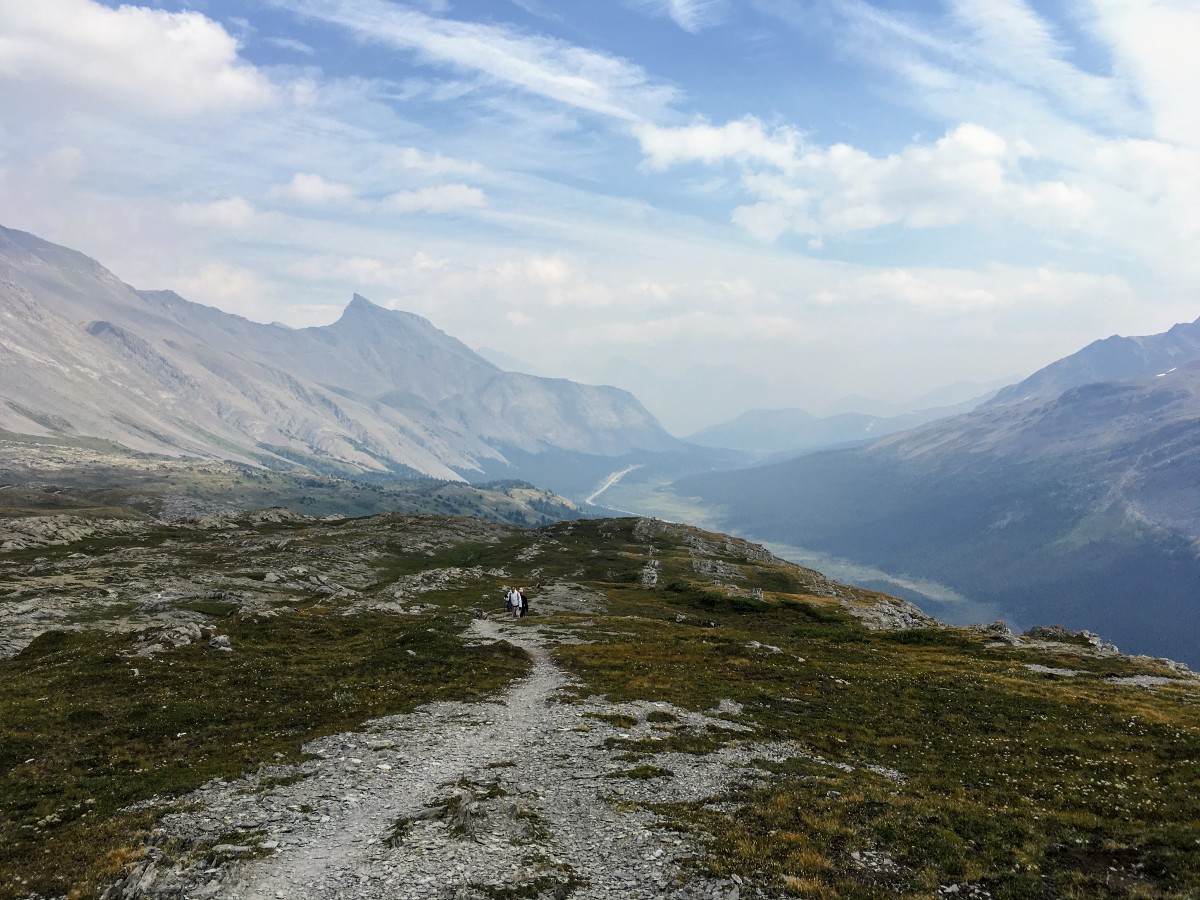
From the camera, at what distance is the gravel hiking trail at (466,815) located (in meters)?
19.5

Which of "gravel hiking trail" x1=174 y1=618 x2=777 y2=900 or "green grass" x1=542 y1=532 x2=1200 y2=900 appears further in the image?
"green grass" x1=542 y1=532 x2=1200 y2=900

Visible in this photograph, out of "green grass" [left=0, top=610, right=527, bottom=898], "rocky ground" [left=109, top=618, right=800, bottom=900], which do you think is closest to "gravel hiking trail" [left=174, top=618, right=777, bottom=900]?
"rocky ground" [left=109, top=618, right=800, bottom=900]

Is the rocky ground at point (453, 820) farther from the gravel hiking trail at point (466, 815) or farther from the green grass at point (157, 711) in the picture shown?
the green grass at point (157, 711)

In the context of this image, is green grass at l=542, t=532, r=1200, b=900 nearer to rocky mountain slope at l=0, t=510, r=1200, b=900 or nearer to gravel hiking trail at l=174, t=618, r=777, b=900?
rocky mountain slope at l=0, t=510, r=1200, b=900

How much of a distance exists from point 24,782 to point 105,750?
393cm

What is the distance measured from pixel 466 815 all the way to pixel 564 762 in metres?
8.60

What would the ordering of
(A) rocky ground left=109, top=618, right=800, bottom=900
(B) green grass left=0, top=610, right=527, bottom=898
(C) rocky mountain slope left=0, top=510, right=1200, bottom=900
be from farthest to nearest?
(B) green grass left=0, top=610, right=527, bottom=898
(C) rocky mountain slope left=0, top=510, right=1200, bottom=900
(A) rocky ground left=109, top=618, right=800, bottom=900

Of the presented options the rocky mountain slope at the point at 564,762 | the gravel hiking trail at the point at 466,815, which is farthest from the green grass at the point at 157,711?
the gravel hiking trail at the point at 466,815

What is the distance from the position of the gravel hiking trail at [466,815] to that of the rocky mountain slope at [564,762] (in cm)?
13

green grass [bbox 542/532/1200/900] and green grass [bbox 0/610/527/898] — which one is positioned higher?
green grass [bbox 542/532/1200/900]

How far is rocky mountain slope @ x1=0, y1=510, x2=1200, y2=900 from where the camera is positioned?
20.0 m

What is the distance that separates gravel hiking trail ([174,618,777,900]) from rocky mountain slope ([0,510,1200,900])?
129 millimetres

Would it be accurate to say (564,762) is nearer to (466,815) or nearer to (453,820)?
(466,815)

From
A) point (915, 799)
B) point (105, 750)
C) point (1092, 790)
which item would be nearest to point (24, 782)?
point (105, 750)
